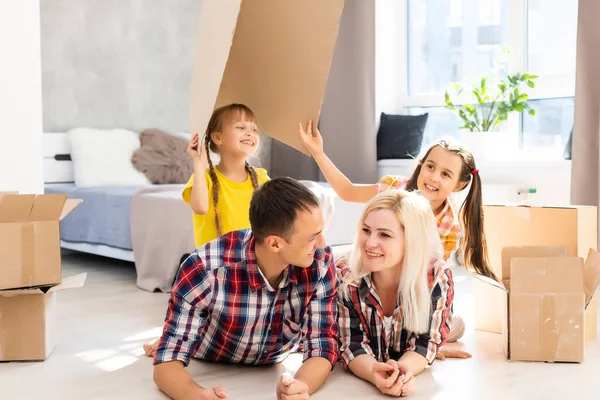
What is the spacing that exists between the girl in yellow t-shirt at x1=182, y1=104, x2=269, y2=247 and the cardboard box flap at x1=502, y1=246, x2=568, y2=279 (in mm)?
802

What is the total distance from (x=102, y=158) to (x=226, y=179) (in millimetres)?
2268

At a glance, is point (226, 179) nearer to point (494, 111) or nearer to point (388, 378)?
point (388, 378)

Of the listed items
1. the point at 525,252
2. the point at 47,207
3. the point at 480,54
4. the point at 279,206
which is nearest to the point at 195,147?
the point at 279,206

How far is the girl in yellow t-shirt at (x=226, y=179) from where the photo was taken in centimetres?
219

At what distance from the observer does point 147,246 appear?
328 cm

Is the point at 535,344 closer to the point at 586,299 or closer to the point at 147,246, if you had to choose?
the point at 586,299

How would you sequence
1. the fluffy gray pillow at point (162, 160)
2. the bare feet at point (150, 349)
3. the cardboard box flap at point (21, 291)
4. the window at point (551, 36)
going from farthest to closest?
1. the fluffy gray pillow at point (162, 160)
2. the window at point (551, 36)
3. the bare feet at point (150, 349)
4. the cardboard box flap at point (21, 291)

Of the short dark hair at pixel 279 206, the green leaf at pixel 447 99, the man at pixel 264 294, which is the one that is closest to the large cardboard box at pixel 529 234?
the man at pixel 264 294

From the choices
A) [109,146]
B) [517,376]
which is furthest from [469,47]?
[517,376]

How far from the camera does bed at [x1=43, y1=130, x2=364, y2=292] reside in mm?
3178

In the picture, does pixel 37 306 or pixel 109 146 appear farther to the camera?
pixel 109 146

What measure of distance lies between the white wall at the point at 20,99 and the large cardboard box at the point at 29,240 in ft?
2.97

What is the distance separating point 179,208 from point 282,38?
137 centimetres

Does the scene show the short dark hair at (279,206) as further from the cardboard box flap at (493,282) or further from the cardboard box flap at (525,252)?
the cardboard box flap at (525,252)
